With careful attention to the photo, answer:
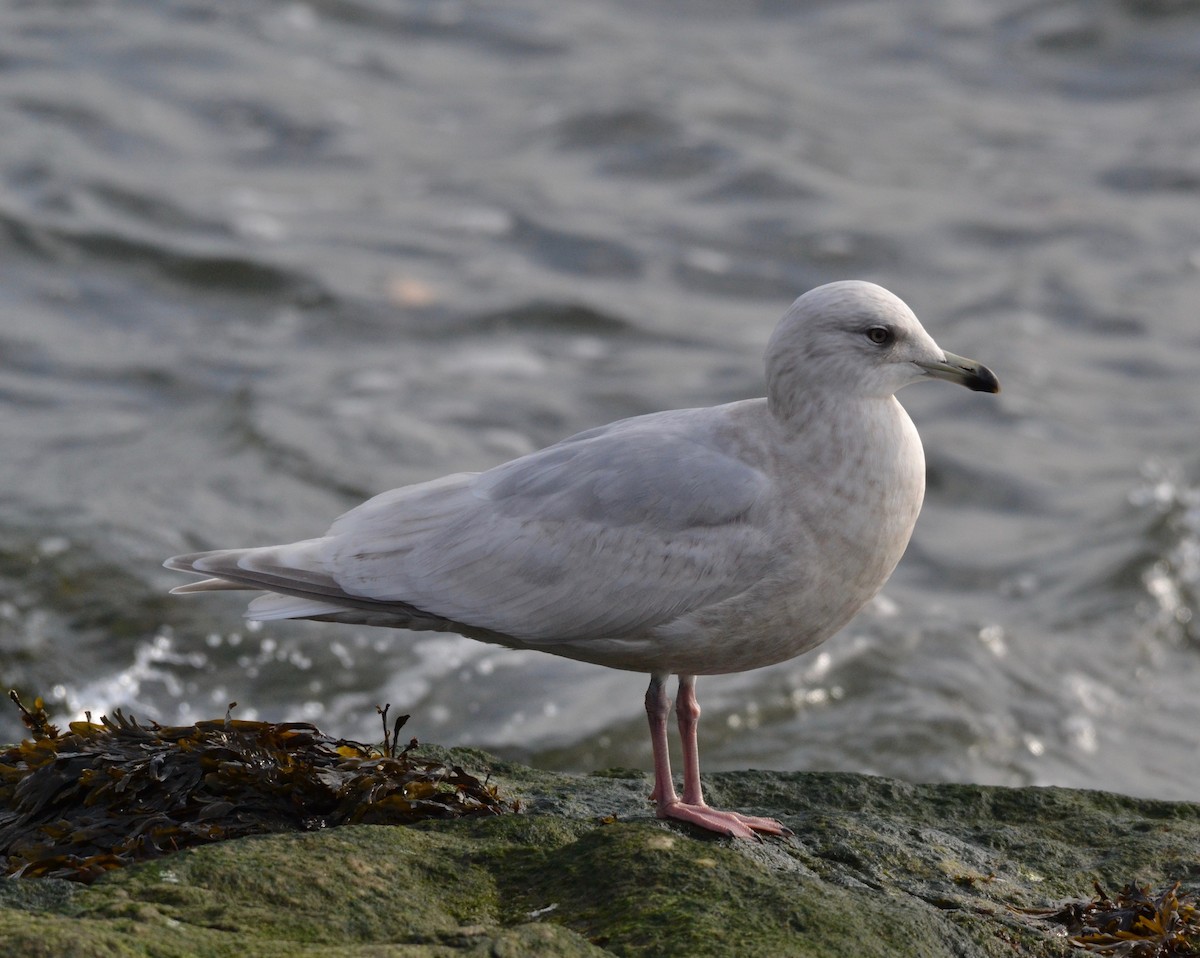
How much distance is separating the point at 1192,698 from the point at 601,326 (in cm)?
681

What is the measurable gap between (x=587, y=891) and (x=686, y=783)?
3.56ft

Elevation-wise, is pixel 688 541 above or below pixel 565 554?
above

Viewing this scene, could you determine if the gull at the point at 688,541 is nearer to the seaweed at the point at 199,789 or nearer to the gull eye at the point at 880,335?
the gull eye at the point at 880,335

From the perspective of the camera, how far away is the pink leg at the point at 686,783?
482 cm

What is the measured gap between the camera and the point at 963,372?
543 centimetres

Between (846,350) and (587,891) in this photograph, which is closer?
(587,891)

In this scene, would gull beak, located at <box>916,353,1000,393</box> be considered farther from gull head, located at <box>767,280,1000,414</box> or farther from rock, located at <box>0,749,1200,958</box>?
rock, located at <box>0,749,1200,958</box>

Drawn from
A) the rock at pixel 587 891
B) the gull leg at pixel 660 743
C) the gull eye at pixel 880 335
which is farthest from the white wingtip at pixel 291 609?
the gull eye at pixel 880 335

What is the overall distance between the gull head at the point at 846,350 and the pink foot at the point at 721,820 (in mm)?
1395

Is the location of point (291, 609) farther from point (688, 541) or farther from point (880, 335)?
point (880, 335)

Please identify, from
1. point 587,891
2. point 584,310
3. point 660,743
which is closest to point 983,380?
point 660,743

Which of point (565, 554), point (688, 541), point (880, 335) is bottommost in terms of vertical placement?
point (565, 554)

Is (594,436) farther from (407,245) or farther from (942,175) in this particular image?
(942,175)

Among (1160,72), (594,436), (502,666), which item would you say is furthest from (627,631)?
(1160,72)
